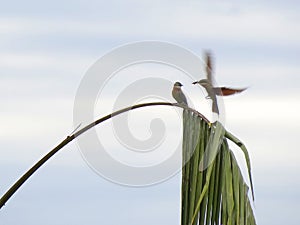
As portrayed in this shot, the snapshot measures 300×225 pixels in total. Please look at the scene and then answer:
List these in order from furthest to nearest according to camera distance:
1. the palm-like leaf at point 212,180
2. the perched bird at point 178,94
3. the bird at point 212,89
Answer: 1. the perched bird at point 178,94
2. the bird at point 212,89
3. the palm-like leaf at point 212,180

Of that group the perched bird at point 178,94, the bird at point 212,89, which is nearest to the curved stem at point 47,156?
the bird at point 212,89

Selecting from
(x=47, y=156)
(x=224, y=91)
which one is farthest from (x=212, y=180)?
(x=47, y=156)

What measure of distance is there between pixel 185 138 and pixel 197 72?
510 millimetres

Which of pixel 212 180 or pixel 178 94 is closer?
pixel 212 180

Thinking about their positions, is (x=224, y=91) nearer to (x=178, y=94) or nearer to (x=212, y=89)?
(x=212, y=89)

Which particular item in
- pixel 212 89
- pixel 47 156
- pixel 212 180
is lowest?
pixel 212 180

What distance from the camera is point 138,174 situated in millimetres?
4777

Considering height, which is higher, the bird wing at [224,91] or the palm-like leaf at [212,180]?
the bird wing at [224,91]

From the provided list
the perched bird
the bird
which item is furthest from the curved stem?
the perched bird

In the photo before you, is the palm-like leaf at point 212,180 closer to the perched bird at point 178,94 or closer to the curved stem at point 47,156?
the curved stem at point 47,156

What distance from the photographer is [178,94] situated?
4926 millimetres

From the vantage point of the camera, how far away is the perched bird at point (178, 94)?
4.86m

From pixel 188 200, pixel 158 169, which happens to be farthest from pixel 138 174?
pixel 188 200

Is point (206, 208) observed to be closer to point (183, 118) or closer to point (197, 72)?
point (183, 118)
